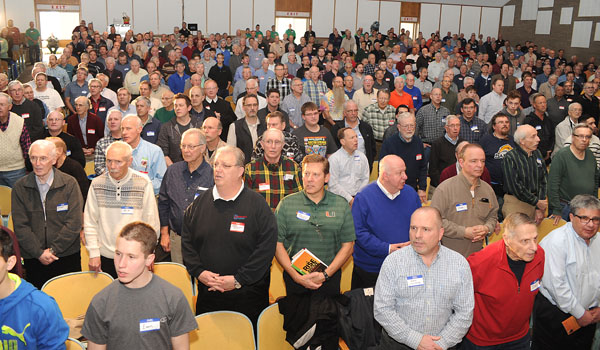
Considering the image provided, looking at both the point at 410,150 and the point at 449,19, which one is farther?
the point at 449,19

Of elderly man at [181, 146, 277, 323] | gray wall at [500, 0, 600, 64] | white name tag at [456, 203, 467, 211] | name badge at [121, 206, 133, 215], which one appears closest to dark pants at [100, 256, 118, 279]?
name badge at [121, 206, 133, 215]

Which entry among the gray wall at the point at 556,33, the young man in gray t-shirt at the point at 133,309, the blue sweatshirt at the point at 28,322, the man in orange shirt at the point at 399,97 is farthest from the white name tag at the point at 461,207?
the gray wall at the point at 556,33

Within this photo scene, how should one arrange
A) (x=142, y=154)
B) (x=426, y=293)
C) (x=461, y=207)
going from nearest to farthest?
(x=426, y=293) < (x=461, y=207) < (x=142, y=154)

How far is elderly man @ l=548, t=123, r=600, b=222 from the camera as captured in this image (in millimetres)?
4879

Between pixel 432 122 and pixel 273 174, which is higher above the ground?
pixel 432 122

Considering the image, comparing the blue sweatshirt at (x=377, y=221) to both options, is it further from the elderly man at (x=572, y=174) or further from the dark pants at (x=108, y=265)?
the elderly man at (x=572, y=174)

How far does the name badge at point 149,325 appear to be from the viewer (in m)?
2.41

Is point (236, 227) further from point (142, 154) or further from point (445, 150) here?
point (445, 150)

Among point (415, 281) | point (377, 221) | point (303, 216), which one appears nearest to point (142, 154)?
point (303, 216)

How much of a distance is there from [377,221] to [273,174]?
3.41ft

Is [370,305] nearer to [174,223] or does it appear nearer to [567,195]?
[174,223]

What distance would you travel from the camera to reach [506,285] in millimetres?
3098

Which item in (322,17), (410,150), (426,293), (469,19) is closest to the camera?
(426,293)

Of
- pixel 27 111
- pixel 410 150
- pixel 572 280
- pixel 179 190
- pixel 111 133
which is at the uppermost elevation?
pixel 27 111
